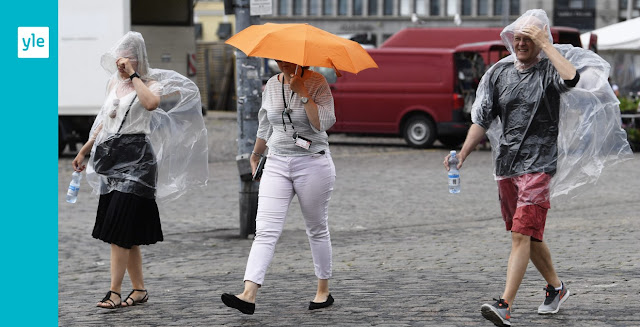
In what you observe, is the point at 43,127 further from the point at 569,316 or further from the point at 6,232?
the point at 569,316

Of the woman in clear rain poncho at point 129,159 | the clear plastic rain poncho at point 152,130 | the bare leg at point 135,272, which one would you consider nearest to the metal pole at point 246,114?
the clear plastic rain poncho at point 152,130

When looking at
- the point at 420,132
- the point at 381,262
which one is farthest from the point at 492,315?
the point at 420,132

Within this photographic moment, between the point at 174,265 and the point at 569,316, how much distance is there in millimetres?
3674

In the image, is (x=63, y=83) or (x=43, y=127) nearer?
(x=43, y=127)

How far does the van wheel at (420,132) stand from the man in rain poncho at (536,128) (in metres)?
17.1

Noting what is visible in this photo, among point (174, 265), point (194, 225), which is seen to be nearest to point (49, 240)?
point (174, 265)

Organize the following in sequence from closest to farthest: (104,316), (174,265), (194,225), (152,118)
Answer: (104,316)
(152,118)
(174,265)
(194,225)

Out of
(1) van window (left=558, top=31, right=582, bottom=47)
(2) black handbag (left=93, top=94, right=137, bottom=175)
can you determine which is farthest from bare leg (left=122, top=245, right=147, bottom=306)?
(1) van window (left=558, top=31, right=582, bottom=47)

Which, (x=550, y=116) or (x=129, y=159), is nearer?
(x=550, y=116)

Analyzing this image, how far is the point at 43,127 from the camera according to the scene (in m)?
5.07

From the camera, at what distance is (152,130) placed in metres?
7.49

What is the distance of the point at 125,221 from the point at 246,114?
3797 millimetres

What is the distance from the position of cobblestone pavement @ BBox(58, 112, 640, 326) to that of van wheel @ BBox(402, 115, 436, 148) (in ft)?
25.0

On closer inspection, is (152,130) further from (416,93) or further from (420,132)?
(420,132)
